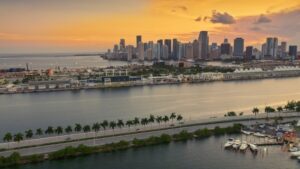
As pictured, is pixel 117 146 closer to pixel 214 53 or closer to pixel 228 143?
pixel 228 143

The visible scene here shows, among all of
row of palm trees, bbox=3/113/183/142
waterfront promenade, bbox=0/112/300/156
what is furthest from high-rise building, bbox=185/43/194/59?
row of palm trees, bbox=3/113/183/142

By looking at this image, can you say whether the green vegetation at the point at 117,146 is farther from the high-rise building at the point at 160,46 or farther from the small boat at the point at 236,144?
the high-rise building at the point at 160,46

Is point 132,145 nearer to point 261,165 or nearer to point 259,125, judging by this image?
point 261,165

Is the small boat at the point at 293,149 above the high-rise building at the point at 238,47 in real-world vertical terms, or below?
below

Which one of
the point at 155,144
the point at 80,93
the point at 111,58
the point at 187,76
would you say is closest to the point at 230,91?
the point at 187,76

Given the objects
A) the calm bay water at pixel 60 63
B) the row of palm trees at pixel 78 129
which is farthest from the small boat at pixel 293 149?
the calm bay water at pixel 60 63

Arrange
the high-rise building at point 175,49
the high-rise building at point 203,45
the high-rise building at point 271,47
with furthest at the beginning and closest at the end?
the high-rise building at point 175,49 → the high-rise building at point 203,45 → the high-rise building at point 271,47
